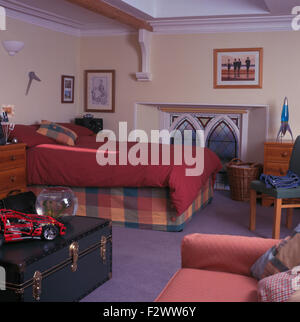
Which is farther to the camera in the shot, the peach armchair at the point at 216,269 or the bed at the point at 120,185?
the bed at the point at 120,185

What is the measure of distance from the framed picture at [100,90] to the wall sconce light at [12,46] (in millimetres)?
1498

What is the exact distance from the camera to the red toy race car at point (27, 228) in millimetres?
2439

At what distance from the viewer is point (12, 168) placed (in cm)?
429

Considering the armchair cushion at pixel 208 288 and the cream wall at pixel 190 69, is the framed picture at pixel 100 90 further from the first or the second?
the armchair cushion at pixel 208 288

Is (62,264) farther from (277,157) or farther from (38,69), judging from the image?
(38,69)

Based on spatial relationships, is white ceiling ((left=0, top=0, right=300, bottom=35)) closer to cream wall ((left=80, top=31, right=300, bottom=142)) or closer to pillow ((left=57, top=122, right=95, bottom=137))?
cream wall ((left=80, top=31, right=300, bottom=142))

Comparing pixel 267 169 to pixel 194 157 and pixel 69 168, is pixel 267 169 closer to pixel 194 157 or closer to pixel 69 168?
pixel 194 157

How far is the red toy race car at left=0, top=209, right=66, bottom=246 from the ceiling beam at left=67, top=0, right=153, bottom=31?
2409 mm

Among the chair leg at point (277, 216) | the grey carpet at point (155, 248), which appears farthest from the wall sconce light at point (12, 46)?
the chair leg at point (277, 216)

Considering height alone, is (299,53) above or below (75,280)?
above

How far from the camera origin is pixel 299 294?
150 cm

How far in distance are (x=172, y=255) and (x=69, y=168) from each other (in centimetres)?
133

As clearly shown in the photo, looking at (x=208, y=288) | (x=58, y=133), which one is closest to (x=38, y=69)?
(x=58, y=133)
